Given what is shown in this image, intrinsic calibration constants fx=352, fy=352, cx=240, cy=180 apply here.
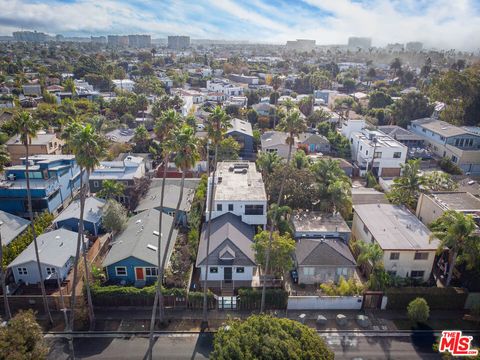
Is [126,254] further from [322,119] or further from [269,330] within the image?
[322,119]

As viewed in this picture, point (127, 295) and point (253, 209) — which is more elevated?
point (253, 209)

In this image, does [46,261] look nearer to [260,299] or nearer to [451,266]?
[260,299]

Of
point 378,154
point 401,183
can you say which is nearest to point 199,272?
point 401,183

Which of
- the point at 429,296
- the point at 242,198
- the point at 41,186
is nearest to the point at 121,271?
the point at 242,198

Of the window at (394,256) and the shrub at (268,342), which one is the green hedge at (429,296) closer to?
the window at (394,256)

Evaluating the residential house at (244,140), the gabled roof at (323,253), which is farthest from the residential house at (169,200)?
the residential house at (244,140)

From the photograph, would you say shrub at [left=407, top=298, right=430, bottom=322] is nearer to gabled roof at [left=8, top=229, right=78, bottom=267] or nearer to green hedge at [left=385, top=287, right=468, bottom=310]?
green hedge at [left=385, top=287, right=468, bottom=310]

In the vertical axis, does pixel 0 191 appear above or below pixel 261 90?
below
